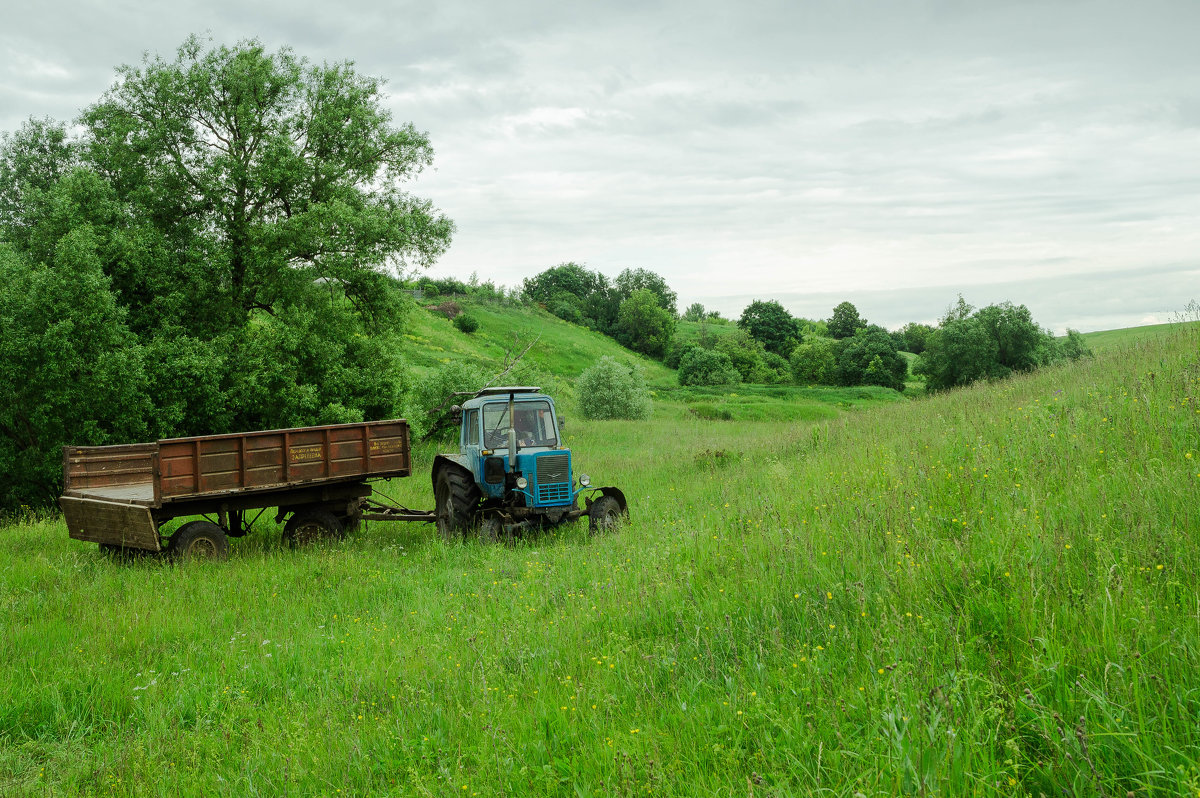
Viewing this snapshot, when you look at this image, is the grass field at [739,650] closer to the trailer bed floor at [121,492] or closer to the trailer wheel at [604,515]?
→ the trailer wheel at [604,515]

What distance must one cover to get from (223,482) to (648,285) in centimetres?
10835

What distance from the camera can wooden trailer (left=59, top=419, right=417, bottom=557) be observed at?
10133mm

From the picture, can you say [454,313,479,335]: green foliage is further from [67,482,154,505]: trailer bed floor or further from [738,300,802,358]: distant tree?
[67,482,154,505]: trailer bed floor

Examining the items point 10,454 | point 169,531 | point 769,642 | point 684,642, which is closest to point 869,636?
point 769,642

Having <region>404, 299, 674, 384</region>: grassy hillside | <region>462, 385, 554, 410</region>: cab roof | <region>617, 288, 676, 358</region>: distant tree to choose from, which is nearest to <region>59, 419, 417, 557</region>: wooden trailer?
<region>462, 385, 554, 410</region>: cab roof

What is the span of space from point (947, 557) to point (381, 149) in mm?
22207

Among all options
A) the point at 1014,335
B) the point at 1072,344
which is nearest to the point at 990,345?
A: the point at 1014,335

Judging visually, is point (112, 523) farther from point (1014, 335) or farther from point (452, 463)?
point (1014, 335)

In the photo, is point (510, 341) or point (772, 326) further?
point (772, 326)

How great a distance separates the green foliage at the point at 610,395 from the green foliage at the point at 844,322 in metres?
68.5

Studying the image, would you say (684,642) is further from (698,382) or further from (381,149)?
(698,382)

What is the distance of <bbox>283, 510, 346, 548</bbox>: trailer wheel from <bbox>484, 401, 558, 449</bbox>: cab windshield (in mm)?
3146

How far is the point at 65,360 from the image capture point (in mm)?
16734

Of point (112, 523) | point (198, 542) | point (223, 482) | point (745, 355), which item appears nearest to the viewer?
point (112, 523)
